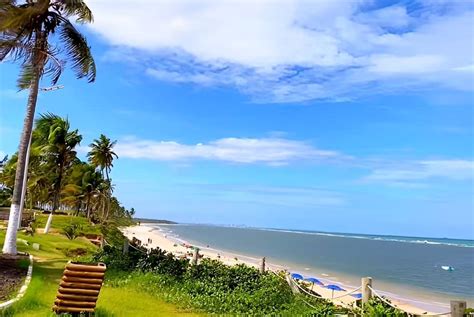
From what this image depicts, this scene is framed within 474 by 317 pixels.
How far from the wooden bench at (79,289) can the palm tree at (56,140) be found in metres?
29.4

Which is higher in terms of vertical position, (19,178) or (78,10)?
(78,10)

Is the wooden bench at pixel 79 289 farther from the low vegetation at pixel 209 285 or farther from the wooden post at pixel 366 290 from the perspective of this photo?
the wooden post at pixel 366 290

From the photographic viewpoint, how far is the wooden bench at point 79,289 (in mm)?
7828

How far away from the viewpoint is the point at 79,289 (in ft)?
26.1

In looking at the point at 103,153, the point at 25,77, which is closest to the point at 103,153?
the point at 103,153

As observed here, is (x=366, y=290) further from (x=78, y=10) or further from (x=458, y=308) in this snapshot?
(x=78, y=10)

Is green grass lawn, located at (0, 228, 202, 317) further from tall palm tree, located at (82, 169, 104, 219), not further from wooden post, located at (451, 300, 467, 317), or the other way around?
tall palm tree, located at (82, 169, 104, 219)

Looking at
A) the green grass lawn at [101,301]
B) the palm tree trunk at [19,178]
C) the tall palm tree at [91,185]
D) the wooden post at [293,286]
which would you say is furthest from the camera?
the tall palm tree at [91,185]

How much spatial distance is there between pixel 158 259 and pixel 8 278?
4712mm

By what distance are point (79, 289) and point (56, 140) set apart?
30434mm

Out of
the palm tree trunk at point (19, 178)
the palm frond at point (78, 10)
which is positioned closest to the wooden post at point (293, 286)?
the palm tree trunk at point (19, 178)

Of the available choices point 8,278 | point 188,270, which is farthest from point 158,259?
point 8,278

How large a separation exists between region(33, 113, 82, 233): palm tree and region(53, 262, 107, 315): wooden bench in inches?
1158

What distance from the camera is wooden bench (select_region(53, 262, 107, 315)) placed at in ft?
25.7
